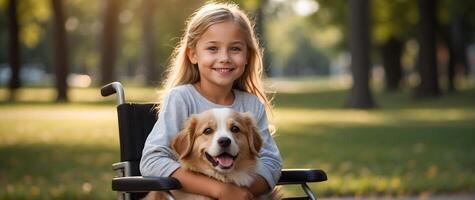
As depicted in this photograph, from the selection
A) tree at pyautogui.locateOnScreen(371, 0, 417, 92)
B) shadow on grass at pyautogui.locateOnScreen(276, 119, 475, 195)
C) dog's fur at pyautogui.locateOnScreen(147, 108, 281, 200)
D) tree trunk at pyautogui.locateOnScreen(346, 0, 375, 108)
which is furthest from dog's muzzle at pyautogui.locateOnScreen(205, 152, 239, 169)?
tree at pyautogui.locateOnScreen(371, 0, 417, 92)

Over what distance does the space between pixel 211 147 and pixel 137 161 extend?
3.95 ft

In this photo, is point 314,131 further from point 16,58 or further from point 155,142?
point 16,58

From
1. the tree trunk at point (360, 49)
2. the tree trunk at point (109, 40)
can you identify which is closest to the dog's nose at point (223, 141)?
the tree trunk at point (360, 49)

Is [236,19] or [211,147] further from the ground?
[236,19]

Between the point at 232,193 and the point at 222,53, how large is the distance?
2.63 feet

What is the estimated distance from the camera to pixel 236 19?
448cm

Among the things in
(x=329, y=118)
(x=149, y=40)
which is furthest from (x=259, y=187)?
(x=149, y=40)

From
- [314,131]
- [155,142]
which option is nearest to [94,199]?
[155,142]

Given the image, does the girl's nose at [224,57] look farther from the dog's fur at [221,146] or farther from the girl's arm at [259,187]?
the girl's arm at [259,187]

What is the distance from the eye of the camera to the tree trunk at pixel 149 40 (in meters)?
51.9

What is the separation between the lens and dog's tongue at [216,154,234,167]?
3.87 metres

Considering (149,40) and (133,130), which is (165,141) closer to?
(133,130)

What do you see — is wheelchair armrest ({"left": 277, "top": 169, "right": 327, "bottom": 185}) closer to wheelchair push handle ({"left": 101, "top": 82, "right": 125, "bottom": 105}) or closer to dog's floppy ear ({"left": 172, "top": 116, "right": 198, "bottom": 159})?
dog's floppy ear ({"left": 172, "top": 116, "right": 198, "bottom": 159})

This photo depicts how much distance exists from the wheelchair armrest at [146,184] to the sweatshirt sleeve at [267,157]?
471mm
